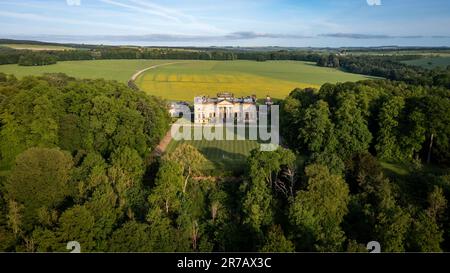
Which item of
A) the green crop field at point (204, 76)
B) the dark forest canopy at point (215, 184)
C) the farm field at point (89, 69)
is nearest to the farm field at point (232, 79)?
the green crop field at point (204, 76)

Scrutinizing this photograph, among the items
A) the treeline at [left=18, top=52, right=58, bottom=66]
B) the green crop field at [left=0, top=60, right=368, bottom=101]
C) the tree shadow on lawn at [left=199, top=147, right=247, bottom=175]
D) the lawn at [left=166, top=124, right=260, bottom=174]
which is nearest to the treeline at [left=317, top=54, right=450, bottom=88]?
the green crop field at [left=0, top=60, right=368, bottom=101]

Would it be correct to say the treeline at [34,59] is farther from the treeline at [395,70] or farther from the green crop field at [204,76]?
the treeline at [395,70]

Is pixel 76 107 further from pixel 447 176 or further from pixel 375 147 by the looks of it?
pixel 447 176

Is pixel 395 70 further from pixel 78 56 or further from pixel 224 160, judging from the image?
pixel 78 56

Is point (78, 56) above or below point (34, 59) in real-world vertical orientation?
above

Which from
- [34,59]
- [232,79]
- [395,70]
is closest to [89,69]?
[34,59]

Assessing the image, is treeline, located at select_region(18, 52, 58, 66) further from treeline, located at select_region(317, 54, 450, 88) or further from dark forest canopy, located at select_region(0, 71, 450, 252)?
treeline, located at select_region(317, 54, 450, 88)
